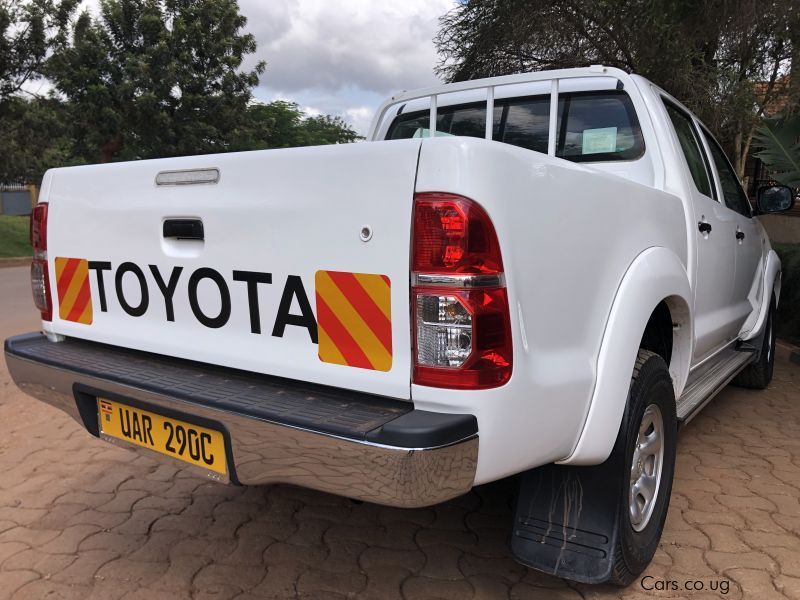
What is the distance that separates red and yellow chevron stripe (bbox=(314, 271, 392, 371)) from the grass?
16.1 metres

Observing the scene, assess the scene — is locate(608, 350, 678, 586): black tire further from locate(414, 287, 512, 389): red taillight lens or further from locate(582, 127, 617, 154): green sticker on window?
locate(582, 127, 617, 154): green sticker on window

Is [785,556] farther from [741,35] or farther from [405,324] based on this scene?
[741,35]

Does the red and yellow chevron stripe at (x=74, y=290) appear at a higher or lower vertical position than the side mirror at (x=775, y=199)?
lower

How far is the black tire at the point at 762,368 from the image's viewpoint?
4734 millimetres

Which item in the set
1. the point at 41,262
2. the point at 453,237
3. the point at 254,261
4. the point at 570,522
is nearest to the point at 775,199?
the point at 570,522

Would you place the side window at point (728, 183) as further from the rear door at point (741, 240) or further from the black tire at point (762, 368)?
the black tire at point (762, 368)

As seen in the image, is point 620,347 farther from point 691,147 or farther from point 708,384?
point 691,147

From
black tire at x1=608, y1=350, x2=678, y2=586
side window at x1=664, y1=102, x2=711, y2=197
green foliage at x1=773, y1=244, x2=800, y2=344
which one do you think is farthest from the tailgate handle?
green foliage at x1=773, y1=244, x2=800, y2=344

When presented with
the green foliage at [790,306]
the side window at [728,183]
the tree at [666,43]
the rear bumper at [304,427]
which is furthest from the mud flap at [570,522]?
the green foliage at [790,306]

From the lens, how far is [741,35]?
6172 millimetres

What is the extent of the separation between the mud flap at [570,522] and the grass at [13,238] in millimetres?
16321

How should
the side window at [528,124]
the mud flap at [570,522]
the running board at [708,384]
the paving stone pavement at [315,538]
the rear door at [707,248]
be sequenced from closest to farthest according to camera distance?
the mud flap at [570,522] < the paving stone pavement at [315,538] < the running board at [708,384] < the rear door at [707,248] < the side window at [528,124]

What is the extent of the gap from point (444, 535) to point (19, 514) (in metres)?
1.89

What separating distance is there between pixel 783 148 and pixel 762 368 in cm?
271
